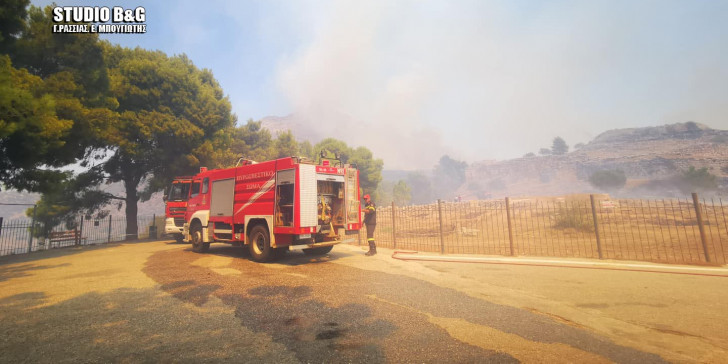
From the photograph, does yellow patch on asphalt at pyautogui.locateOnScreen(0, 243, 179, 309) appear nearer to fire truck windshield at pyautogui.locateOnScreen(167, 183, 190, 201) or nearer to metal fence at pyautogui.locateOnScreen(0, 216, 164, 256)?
fire truck windshield at pyautogui.locateOnScreen(167, 183, 190, 201)

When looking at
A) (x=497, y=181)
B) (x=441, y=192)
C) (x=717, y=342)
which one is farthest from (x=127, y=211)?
(x=497, y=181)

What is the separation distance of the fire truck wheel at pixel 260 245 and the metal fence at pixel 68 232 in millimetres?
12902

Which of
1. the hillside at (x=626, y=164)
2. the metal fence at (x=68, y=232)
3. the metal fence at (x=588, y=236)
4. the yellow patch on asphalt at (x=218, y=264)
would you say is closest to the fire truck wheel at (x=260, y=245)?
the yellow patch on asphalt at (x=218, y=264)

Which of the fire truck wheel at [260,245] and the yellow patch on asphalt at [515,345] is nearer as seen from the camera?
the yellow patch on asphalt at [515,345]

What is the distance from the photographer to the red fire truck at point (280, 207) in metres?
8.64

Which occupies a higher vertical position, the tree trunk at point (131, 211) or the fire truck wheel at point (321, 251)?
the tree trunk at point (131, 211)

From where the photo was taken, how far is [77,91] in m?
11.6

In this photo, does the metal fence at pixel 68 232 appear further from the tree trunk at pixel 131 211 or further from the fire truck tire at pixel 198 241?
the fire truck tire at pixel 198 241

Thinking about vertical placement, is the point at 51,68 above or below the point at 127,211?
above

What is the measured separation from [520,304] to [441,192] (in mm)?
160623

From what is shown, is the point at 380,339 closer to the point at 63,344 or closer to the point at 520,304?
the point at 520,304

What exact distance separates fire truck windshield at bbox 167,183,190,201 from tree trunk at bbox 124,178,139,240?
9.15 m

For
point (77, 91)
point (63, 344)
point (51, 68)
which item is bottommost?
point (63, 344)

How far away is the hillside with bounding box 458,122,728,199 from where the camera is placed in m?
84.9
